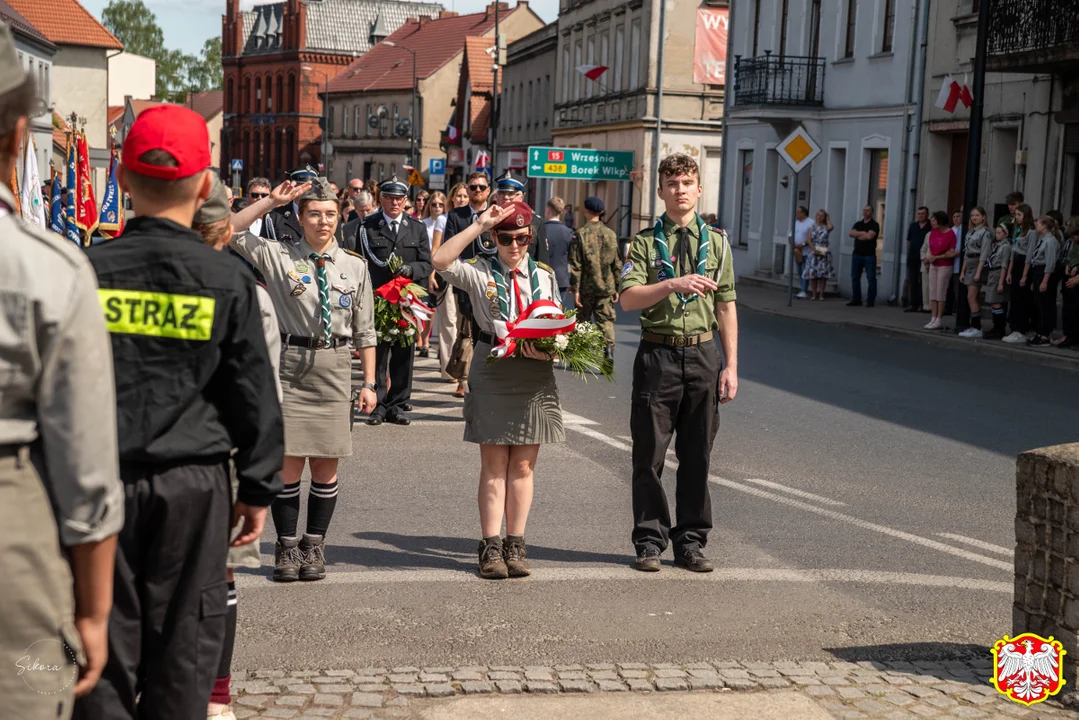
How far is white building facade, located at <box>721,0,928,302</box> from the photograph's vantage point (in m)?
31.5

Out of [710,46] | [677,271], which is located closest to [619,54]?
[710,46]

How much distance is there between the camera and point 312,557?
282 inches

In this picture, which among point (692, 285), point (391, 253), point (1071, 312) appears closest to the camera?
point (692, 285)

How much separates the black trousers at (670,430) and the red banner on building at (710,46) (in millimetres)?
44411

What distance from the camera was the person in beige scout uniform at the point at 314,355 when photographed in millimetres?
7012

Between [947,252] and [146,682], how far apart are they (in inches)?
868

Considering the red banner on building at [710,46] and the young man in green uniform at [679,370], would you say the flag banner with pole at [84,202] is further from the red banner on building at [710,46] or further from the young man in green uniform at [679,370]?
the red banner on building at [710,46]

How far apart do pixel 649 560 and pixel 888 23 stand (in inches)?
1066

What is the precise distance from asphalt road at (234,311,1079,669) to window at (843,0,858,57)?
21.4 metres

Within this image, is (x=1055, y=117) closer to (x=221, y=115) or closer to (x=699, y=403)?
(x=699, y=403)

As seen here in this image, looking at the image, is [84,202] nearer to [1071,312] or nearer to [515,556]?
[515,556]

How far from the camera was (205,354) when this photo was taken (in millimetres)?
3561

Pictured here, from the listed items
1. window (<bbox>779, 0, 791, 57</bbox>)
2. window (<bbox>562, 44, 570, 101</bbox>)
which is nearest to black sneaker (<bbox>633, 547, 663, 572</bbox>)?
window (<bbox>779, 0, 791, 57</bbox>)

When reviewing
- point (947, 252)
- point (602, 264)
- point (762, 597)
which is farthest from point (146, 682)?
point (947, 252)
